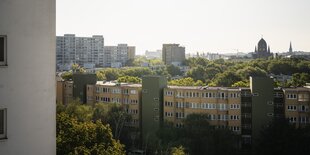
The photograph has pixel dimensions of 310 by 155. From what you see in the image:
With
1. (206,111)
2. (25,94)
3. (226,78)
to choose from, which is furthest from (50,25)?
(226,78)

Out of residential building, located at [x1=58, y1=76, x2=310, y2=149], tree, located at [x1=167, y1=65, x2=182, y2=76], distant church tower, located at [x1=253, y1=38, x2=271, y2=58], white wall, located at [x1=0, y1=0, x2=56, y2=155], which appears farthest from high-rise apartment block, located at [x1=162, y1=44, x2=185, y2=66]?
white wall, located at [x1=0, y1=0, x2=56, y2=155]

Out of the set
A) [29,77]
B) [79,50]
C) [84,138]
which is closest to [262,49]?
[79,50]

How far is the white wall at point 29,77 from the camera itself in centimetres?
680

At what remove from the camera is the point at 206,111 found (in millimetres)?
45750

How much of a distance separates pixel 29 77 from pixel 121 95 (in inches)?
1797

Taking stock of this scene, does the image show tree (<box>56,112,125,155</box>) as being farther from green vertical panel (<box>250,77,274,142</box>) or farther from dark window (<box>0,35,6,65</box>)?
green vertical panel (<box>250,77,274,142</box>)

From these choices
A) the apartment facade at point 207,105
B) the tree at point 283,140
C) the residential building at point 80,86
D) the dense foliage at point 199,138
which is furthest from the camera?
the residential building at point 80,86

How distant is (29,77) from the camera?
7145 mm

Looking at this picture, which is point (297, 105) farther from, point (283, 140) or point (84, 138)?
point (84, 138)

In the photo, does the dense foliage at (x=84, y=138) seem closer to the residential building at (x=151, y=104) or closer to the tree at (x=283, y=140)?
the tree at (x=283, y=140)

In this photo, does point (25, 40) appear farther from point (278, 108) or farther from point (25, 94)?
point (278, 108)

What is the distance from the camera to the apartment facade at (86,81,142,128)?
165ft

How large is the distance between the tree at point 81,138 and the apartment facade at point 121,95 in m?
27.7

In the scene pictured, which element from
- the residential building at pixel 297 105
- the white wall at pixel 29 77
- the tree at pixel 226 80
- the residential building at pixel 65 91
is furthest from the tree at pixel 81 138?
the tree at pixel 226 80
